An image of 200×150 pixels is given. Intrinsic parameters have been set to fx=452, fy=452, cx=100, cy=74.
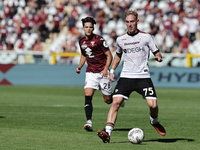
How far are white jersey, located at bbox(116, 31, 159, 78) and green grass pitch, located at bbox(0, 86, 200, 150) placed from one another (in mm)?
1201

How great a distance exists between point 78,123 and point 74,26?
58.9ft

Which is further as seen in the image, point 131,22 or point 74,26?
point 74,26

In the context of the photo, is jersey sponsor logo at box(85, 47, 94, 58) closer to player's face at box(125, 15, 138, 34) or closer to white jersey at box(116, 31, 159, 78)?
white jersey at box(116, 31, 159, 78)

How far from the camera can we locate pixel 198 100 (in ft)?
54.4

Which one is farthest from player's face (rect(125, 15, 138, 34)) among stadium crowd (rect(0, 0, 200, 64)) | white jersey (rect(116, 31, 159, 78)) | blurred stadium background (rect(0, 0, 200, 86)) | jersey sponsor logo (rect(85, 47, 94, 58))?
stadium crowd (rect(0, 0, 200, 64))

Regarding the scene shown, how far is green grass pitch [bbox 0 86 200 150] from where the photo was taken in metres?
7.27

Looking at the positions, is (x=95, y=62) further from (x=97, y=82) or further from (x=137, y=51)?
(x=137, y=51)

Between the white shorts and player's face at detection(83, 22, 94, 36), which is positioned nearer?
player's face at detection(83, 22, 94, 36)

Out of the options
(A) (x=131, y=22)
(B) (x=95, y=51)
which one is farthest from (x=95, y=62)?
(A) (x=131, y=22)

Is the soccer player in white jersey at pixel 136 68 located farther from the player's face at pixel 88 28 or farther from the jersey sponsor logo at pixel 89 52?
the jersey sponsor logo at pixel 89 52

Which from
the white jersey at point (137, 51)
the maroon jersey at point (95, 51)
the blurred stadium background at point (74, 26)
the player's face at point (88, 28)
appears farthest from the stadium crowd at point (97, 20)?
the white jersey at point (137, 51)

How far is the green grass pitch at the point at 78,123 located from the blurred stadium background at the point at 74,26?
6.68 meters

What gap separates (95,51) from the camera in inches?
385

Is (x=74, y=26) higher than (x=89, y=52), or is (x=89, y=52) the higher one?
(x=89, y=52)
